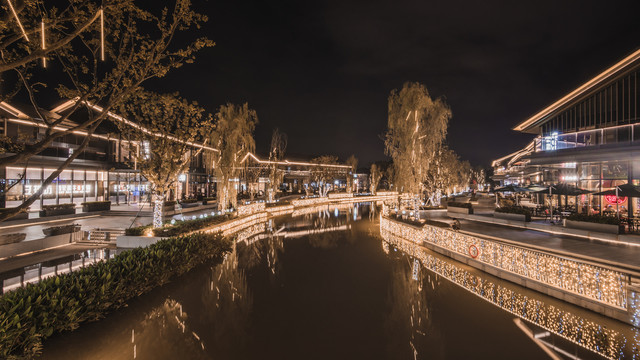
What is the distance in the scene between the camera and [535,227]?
55.4 ft

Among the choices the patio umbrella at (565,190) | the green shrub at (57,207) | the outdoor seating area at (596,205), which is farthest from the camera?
the green shrub at (57,207)

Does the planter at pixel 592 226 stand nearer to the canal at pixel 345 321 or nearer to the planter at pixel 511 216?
the planter at pixel 511 216

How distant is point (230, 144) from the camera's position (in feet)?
73.8

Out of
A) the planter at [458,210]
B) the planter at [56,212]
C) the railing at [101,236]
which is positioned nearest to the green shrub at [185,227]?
the railing at [101,236]

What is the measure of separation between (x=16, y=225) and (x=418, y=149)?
26.8 m

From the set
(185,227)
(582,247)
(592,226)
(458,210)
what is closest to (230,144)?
(185,227)

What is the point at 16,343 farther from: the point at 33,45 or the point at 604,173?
the point at 604,173

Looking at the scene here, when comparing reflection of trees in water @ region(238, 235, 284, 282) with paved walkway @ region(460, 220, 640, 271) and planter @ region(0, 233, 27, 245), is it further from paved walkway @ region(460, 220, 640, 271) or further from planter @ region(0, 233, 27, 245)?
paved walkway @ region(460, 220, 640, 271)

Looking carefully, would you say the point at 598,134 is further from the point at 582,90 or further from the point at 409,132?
the point at 409,132

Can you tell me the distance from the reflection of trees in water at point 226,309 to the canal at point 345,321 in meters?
0.03

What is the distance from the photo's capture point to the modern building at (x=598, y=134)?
651 inches

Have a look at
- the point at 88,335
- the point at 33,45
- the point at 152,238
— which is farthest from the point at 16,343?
the point at 152,238

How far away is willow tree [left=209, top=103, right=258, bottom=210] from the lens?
21.8 metres

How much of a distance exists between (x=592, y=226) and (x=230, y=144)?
2391 centimetres
